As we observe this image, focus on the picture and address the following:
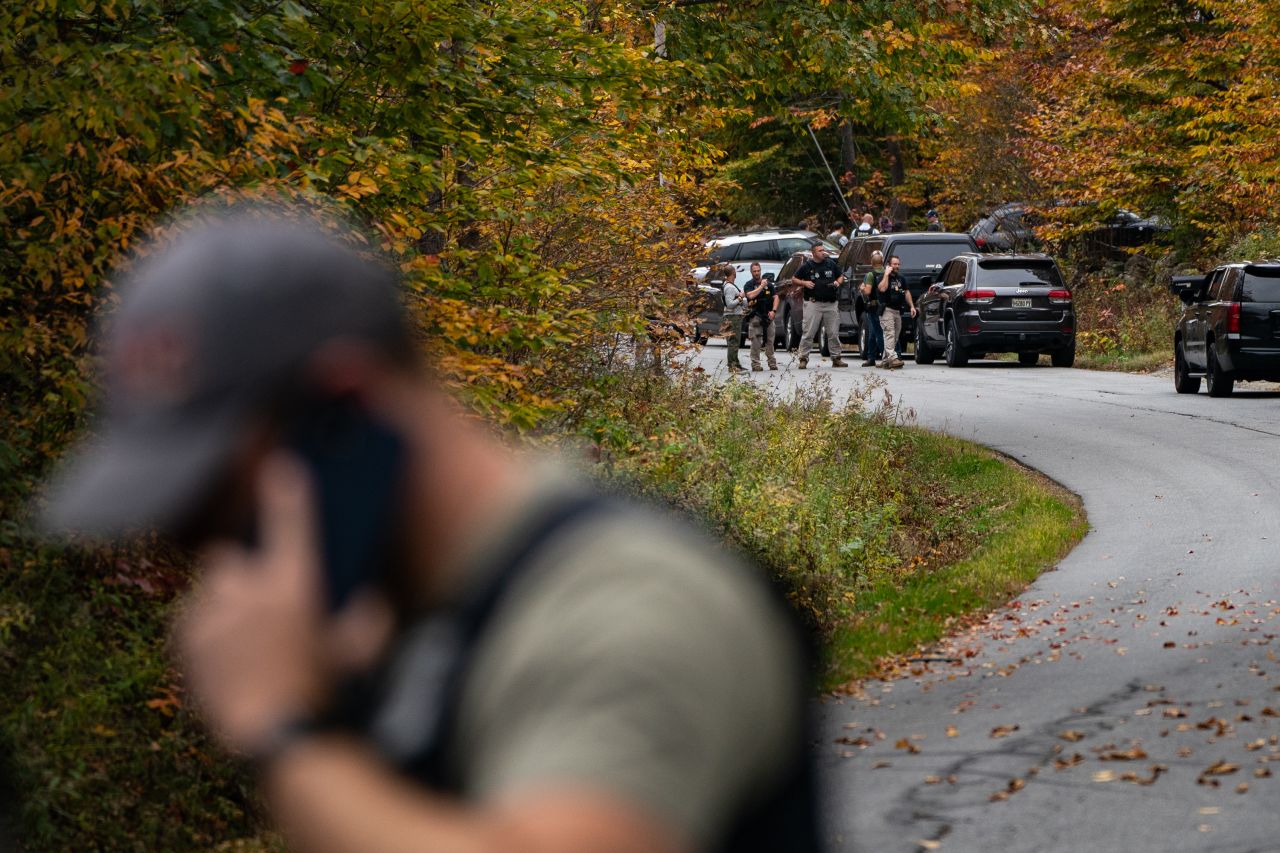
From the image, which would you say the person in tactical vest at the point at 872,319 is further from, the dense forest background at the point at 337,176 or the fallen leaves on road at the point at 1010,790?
the fallen leaves on road at the point at 1010,790

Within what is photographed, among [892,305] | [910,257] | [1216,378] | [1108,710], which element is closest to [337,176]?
[1108,710]

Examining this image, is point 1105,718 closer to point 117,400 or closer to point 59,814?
point 59,814

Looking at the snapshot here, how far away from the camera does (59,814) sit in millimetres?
5512

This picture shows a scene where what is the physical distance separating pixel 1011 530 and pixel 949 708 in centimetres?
535

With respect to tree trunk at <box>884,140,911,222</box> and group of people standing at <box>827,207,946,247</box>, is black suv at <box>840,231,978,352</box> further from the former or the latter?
tree trunk at <box>884,140,911,222</box>

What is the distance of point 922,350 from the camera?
32.8 meters

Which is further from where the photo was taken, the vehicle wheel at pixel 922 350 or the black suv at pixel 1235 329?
the vehicle wheel at pixel 922 350

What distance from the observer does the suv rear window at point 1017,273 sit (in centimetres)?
3011

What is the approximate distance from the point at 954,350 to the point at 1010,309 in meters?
1.35

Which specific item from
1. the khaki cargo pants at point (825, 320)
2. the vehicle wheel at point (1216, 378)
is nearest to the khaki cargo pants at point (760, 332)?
the khaki cargo pants at point (825, 320)

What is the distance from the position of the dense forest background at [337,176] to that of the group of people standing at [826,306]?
10655 millimetres

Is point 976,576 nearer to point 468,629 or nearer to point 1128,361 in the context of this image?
point 468,629

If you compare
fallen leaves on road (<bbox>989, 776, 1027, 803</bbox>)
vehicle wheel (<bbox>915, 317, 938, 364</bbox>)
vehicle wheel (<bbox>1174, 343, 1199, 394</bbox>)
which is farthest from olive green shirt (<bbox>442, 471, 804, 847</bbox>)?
vehicle wheel (<bbox>915, 317, 938, 364</bbox>)

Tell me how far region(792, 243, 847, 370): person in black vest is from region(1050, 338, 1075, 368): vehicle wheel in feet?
12.0
